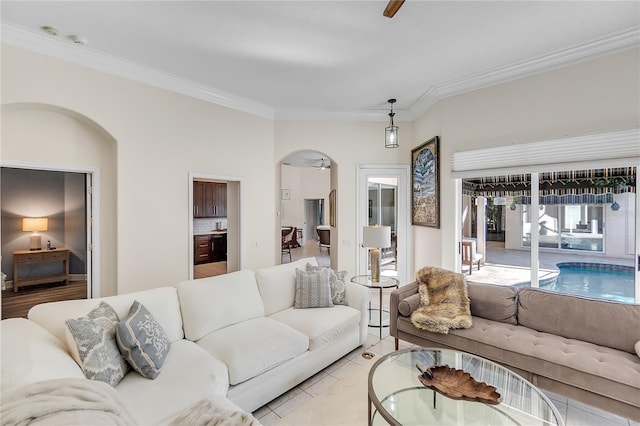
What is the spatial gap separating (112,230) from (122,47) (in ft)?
6.35

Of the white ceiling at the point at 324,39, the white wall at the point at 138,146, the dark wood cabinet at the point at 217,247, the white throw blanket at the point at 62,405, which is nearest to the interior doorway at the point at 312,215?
the dark wood cabinet at the point at 217,247

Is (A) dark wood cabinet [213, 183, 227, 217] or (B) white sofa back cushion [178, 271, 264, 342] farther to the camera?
(A) dark wood cabinet [213, 183, 227, 217]

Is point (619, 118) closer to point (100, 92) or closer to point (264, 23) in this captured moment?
point (264, 23)

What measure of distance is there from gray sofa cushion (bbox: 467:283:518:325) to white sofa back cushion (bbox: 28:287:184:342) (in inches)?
107

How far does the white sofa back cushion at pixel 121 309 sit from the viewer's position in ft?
6.54

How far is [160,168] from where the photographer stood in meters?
3.72

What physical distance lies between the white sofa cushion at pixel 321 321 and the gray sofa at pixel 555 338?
479 mm

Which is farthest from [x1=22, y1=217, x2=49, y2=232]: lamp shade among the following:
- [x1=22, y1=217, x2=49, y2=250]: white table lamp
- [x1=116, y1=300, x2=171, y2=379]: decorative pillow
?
[x1=116, y1=300, x2=171, y2=379]: decorative pillow

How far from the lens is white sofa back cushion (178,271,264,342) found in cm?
248

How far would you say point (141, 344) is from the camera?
189cm

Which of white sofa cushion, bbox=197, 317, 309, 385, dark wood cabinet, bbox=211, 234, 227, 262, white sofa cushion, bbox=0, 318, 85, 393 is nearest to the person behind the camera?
white sofa cushion, bbox=0, 318, 85, 393

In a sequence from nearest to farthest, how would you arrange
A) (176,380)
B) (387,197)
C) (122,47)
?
(176,380), (122,47), (387,197)

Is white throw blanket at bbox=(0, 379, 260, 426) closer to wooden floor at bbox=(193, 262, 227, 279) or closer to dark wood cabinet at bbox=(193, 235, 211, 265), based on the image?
wooden floor at bbox=(193, 262, 227, 279)

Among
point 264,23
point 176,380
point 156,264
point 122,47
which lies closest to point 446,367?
point 176,380
